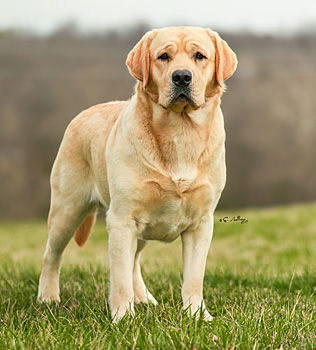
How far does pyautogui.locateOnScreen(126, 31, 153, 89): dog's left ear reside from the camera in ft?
10.9

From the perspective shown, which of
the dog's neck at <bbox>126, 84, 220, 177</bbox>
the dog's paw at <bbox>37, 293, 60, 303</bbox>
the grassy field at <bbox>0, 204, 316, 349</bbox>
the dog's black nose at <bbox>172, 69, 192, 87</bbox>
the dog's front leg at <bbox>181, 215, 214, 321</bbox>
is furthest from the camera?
the dog's paw at <bbox>37, 293, 60, 303</bbox>

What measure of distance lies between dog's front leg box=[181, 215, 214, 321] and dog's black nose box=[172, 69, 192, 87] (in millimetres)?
932

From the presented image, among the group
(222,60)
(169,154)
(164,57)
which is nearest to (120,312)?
(169,154)

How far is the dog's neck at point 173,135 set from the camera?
3383mm

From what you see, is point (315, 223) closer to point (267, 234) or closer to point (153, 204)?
point (267, 234)

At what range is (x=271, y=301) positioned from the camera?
3824mm

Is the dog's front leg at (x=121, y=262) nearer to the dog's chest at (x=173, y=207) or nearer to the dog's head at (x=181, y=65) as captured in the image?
the dog's chest at (x=173, y=207)

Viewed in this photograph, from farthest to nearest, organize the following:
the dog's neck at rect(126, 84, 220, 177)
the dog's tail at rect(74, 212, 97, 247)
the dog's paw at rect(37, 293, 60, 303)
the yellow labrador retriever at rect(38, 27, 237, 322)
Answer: the dog's tail at rect(74, 212, 97, 247) → the dog's paw at rect(37, 293, 60, 303) → the dog's neck at rect(126, 84, 220, 177) → the yellow labrador retriever at rect(38, 27, 237, 322)

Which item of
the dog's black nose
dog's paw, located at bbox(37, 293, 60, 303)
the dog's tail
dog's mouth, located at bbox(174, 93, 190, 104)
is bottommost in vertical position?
dog's paw, located at bbox(37, 293, 60, 303)

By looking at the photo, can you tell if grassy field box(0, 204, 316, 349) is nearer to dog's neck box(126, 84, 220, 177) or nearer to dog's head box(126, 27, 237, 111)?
dog's neck box(126, 84, 220, 177)

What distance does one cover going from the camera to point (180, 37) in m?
3.30

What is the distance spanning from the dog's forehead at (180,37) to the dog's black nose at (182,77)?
0.23 metres

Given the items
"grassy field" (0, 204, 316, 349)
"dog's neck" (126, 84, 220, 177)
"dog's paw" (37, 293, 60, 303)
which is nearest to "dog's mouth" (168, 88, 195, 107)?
"dog's neck" (126, 84, 220, 177)

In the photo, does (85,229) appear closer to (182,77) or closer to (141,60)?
(141,60)
